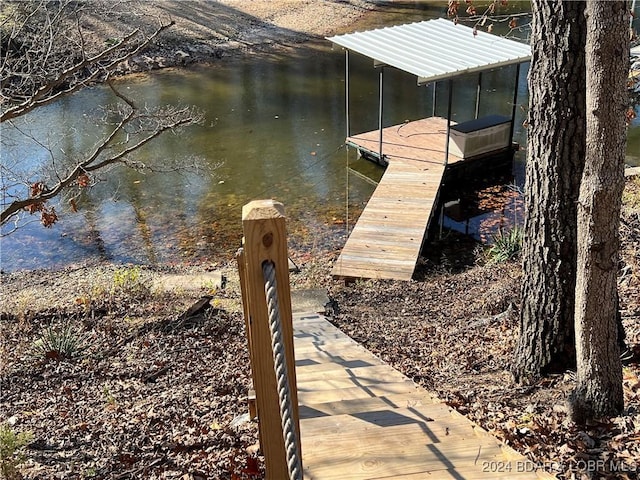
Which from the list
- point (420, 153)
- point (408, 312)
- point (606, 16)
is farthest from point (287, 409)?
point (420, 153)

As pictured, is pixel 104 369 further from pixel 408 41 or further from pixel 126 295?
pixel 408 41

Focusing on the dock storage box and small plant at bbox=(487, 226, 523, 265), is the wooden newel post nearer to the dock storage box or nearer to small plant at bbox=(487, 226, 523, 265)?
small plant at bbox=(487, 226, 523, 265)

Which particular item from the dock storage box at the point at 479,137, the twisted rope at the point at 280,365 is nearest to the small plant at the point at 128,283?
the twisted rope at the point at 280,365

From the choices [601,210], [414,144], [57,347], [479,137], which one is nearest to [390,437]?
[601,210]

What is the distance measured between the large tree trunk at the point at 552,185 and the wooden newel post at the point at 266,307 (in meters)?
2.33

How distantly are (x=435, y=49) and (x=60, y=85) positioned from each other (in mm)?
8687

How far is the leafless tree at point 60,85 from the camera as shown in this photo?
6.74 meters

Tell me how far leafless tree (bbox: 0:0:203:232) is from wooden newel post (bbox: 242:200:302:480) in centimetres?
510

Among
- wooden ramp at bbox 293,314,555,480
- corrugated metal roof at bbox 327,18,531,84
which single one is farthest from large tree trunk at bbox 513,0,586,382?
corrugated metal roof at bbox 327,18,531,84

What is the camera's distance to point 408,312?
268 inches

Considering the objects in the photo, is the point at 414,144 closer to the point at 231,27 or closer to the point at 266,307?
the point at 266,307

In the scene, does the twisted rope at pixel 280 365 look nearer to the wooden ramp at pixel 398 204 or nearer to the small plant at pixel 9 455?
the small plant at pixel 9 455

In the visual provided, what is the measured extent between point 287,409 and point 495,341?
3516 millimetres

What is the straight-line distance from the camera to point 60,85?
15.0 meters
